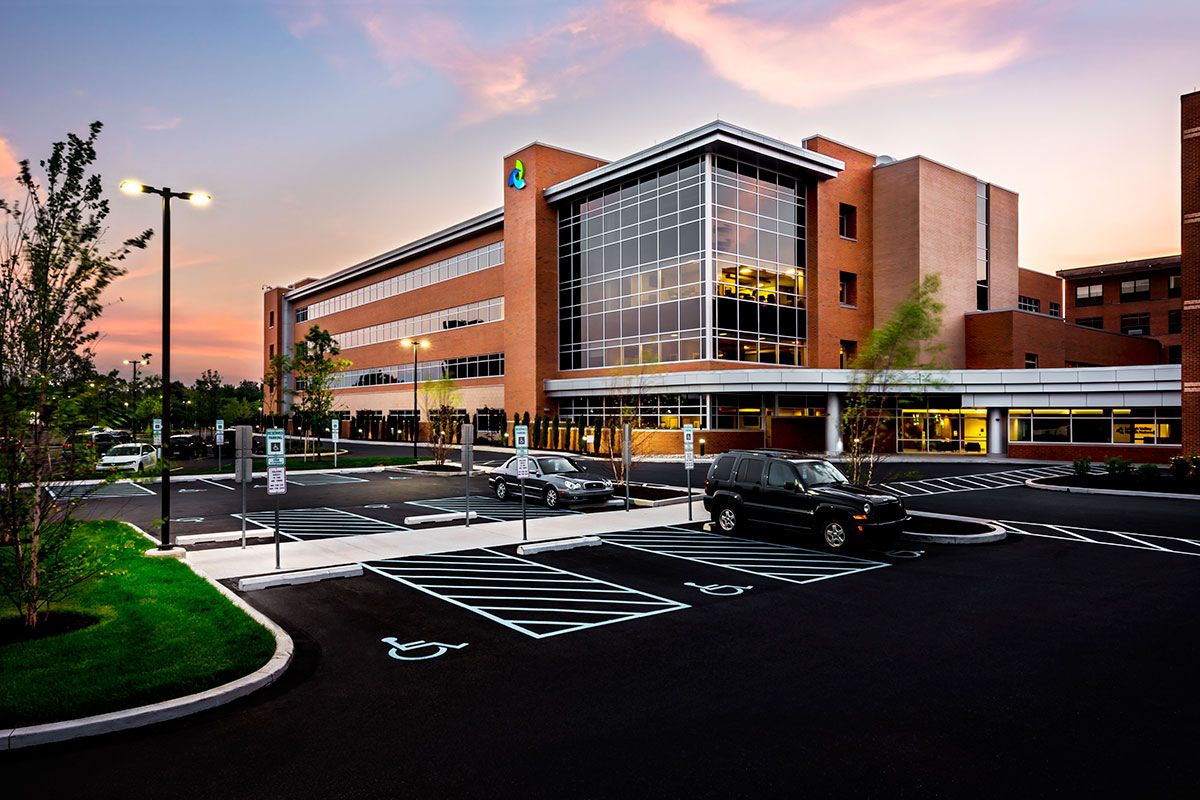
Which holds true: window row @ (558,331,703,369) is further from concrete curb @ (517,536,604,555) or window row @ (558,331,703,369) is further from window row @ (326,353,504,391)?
concrete curb @ (517,536,604,555)

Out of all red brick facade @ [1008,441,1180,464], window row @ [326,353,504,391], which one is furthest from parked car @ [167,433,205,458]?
red brick facade @ [1008,441,1180,464]

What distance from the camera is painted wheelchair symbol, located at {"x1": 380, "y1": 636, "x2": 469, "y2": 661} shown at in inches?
329

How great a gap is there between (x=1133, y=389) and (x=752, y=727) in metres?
42.7

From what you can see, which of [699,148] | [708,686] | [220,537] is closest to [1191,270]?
[699,148]

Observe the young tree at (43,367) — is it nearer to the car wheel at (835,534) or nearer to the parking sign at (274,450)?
the parking sign at (274,450)

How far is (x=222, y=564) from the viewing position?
44.6 ft

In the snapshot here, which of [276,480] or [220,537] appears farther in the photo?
[220,537]

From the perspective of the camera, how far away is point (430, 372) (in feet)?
225

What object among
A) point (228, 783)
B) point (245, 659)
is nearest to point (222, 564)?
point (245, 659)

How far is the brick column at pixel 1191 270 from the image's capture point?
30422 millimetres

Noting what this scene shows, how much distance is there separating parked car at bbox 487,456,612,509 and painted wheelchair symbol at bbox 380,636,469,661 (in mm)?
11862

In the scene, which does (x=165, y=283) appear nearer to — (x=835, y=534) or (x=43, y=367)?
(x=43, y=367)

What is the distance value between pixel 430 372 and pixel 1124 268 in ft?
242

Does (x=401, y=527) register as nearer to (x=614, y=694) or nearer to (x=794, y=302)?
(x=614, y=694)
